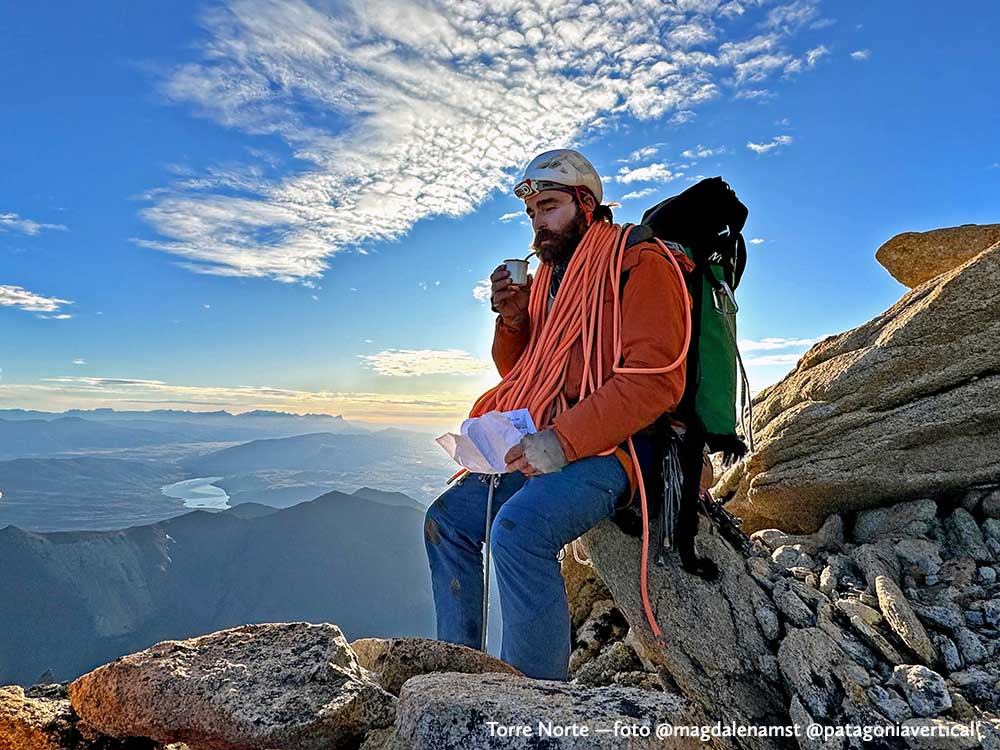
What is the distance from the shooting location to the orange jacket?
13.3ft

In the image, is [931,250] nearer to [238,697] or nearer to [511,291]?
[511,291]

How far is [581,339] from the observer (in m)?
4.62

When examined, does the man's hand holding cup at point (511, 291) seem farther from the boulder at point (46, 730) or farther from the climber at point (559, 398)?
the boulder at point (46, 730)

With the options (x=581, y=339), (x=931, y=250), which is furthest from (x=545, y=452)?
(x=931, y=250)

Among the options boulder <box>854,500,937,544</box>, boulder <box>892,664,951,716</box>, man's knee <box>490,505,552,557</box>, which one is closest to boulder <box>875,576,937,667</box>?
boulder <box>892,664,951,716</box>

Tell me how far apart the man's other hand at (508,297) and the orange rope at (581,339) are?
0.95 ft

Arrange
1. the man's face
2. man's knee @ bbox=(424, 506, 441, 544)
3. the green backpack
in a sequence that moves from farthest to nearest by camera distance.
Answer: the man's face < man's knee @ bbox=(424, 506, 441, 544) < the green backpack

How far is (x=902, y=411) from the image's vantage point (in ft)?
22.4

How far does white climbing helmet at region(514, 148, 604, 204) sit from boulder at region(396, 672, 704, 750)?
3772mm

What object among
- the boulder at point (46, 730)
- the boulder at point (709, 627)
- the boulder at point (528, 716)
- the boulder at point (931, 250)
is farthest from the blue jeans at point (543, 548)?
the boulder at point (931, 250)

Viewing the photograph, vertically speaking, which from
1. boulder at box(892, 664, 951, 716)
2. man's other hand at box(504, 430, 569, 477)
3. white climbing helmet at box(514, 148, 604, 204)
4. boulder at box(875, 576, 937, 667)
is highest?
white climbing helmet at box(514, 148, 604, 204)

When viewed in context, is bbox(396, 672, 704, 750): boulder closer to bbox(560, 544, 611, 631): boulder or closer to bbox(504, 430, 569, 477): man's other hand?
bbox(504, 430, 569, 477): man's other hand

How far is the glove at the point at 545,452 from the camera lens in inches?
161

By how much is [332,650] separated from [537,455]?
1.74 meters
